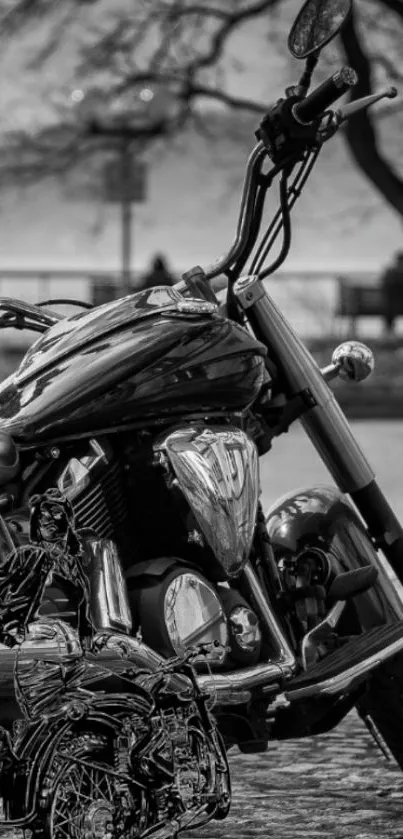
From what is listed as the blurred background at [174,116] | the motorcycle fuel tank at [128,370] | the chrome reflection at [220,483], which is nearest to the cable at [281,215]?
the motorcycle fuel tank at [128,370]

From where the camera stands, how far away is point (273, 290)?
21.2 metres

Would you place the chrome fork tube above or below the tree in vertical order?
below

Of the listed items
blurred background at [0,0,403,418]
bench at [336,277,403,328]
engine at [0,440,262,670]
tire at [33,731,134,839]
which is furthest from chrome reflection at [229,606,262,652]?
bench at [336,277,403,328]

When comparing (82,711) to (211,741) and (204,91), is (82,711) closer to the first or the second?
(211,741)

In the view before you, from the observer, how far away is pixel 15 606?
333 cm

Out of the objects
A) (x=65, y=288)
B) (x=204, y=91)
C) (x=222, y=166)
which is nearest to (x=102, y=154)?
(x=222, y=166)

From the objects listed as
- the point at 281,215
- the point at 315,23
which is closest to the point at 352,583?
the point at 281,215

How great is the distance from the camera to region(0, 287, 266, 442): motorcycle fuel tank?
145 inches

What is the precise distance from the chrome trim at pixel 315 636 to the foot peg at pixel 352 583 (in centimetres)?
4

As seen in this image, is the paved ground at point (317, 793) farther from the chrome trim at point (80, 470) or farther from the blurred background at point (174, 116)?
the blurred background at point (174, 116)

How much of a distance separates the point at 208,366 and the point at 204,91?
65.5ft

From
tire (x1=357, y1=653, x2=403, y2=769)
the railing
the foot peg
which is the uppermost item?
the railing

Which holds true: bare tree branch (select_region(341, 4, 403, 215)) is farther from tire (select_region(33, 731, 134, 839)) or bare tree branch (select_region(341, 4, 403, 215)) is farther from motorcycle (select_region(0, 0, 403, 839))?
tire (select_region(33, 731, 134, 839))

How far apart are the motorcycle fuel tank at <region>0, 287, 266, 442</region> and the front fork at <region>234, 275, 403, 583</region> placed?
0.39m
